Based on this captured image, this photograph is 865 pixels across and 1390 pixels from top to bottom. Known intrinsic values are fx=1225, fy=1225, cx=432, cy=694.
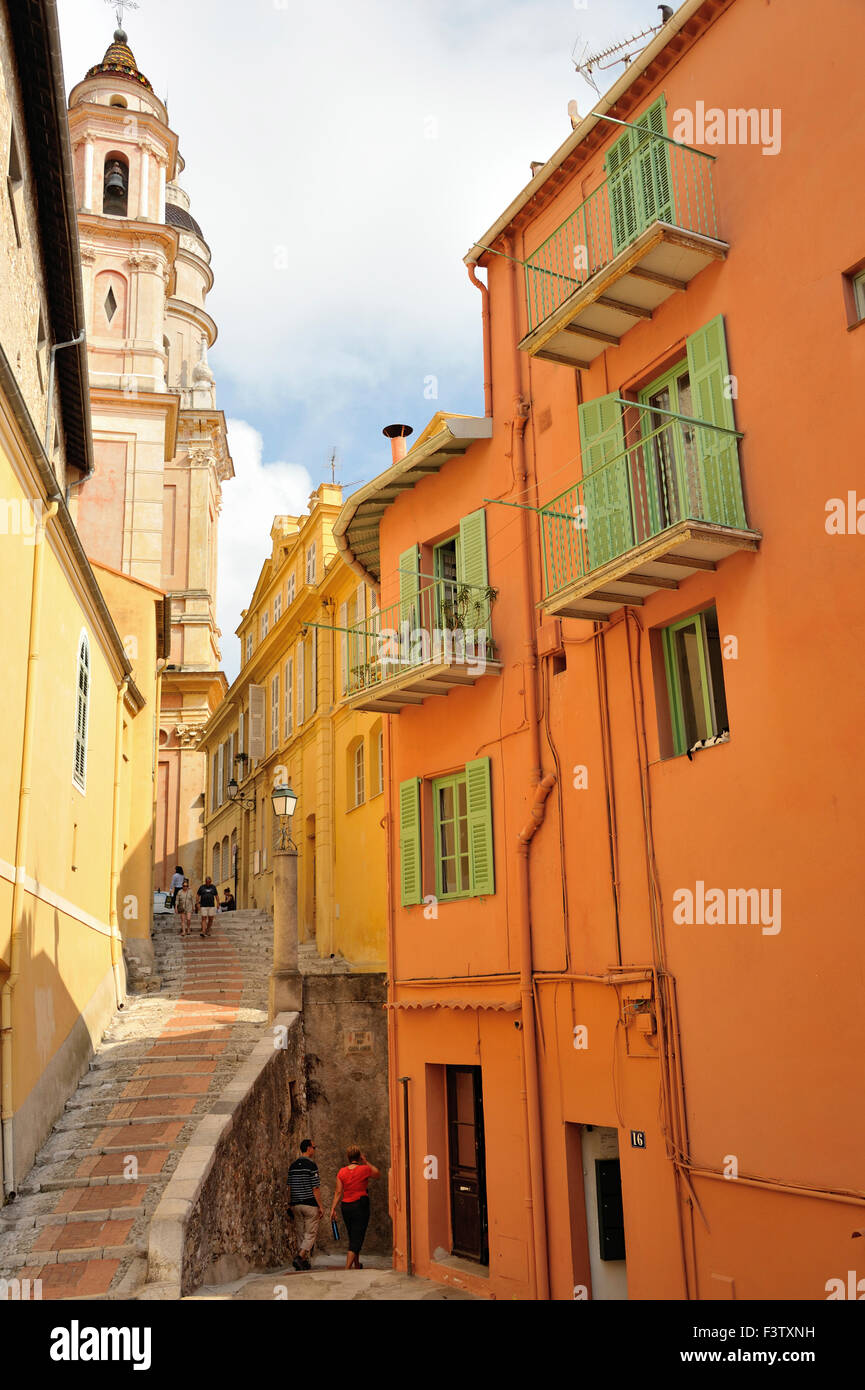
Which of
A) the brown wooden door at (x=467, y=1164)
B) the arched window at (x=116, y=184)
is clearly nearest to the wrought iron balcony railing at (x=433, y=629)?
the brown wooden door at (x=467, y=1164)

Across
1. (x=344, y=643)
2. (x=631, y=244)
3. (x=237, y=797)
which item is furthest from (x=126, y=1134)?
(x=237, y=797)

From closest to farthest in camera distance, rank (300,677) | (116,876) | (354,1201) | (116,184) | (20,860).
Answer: (20,860)
(354,1201)
(116,876)
(300,677)
(116,184)

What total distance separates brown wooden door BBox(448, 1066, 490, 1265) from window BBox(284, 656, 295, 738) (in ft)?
51.8

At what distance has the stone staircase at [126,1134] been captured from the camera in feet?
37.7

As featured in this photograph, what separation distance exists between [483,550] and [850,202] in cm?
598

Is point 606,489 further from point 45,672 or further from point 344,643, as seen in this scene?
point 344,643

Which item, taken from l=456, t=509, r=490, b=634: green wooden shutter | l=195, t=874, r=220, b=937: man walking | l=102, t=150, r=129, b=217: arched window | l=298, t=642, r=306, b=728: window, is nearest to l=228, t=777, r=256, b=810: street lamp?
l=195, t=874, r=220, b=937: man walking

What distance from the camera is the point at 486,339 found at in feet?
49.7

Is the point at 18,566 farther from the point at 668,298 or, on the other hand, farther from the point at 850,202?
the point at 850,202

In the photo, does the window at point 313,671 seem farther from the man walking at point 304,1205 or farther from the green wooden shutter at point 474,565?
the man walking at point 304,1205

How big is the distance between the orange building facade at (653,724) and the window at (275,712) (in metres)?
15.8

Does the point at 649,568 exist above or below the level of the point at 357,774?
below

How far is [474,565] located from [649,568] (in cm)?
437

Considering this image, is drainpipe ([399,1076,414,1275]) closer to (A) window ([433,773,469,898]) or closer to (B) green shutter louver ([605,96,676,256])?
(A) window ([433,773,469,898])
